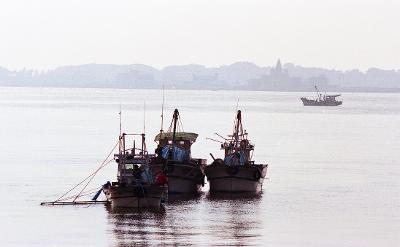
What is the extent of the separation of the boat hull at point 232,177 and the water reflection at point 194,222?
1843 millimetres

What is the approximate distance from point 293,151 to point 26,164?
39779 mm

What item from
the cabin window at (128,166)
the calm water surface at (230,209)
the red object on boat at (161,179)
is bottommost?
the calm water surface at (230,209)

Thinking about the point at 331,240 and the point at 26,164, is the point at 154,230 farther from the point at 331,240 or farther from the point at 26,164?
the point at 26,164

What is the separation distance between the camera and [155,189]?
71.0 metres

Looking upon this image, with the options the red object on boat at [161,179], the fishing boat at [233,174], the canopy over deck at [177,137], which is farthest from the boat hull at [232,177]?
the red object on boat at [161,179]

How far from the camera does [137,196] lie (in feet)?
→ 232

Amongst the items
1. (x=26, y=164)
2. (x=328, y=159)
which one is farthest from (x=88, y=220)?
(x=328, y=159)

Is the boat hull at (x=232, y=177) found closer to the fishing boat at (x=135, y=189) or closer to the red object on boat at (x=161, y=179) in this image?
the red object on boat at (x=161, y=179)

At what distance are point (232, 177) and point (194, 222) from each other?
1518cm

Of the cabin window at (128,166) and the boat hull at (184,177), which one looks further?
the boat hull at (184,177)

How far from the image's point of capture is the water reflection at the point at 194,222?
60750mm

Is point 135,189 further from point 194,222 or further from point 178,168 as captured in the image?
point 178,168

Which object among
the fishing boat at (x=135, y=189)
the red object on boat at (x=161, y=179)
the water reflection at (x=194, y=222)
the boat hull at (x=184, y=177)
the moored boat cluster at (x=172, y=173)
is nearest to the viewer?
the water reflection at (x=194, y=222)

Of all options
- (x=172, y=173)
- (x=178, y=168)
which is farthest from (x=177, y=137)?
(x=172, y=173)
